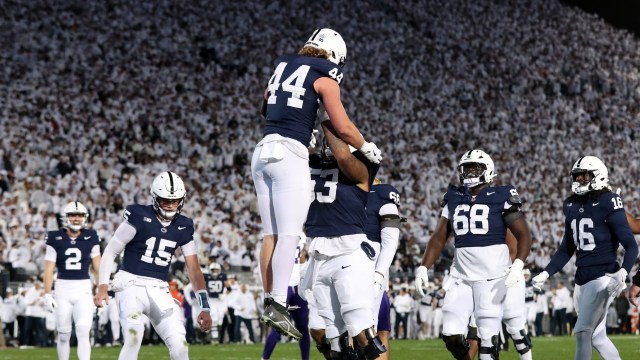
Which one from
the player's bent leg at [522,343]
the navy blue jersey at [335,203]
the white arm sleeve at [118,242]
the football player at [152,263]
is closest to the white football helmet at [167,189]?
the football player at [152,263]

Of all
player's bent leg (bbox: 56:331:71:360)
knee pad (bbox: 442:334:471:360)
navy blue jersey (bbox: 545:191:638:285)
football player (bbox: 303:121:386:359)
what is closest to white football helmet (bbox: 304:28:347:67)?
football player (bbox: 303:121:386:359)

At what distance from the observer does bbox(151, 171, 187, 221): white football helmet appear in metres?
9.34

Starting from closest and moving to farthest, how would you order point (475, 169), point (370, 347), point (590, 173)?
point (370, 347) → point (590, 173) → point (475, 169)

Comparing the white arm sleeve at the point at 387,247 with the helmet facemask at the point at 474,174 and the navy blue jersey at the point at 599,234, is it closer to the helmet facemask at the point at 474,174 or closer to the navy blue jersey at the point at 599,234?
the navy blue jersey at the point at 599,234

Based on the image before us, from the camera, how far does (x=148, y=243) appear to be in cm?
952

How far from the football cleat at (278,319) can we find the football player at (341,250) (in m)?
0.83

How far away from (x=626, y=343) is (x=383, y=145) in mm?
15746

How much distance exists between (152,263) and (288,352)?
9.38m

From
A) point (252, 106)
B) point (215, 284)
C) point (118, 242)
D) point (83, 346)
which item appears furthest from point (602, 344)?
point (252, 106)

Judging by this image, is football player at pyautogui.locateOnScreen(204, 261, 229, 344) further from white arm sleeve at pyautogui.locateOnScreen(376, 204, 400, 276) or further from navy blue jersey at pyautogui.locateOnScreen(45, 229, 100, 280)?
white arm sleeve at pyautogui.locateOnScreen(376, 204, 400, 276)

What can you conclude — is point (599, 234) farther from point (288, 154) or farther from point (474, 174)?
point (288, 154)

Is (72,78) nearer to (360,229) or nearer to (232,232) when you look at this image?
(232,232)

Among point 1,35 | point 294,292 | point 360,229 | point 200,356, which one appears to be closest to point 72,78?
point 1,35

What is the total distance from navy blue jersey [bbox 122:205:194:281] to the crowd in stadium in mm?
12139
